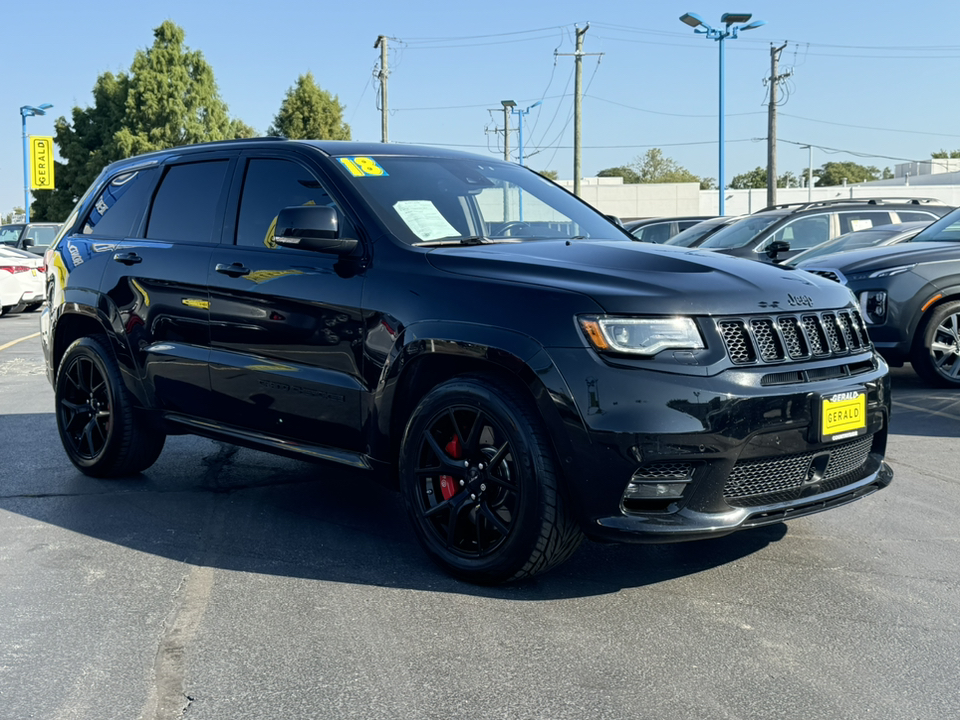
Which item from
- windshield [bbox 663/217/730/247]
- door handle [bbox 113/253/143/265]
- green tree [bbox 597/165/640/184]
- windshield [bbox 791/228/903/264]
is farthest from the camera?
green tree [bbox 597/165/640/184]

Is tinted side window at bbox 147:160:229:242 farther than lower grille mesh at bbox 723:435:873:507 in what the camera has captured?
Yes

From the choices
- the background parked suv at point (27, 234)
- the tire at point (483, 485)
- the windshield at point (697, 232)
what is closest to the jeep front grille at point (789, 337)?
the tire at point (483, 485)

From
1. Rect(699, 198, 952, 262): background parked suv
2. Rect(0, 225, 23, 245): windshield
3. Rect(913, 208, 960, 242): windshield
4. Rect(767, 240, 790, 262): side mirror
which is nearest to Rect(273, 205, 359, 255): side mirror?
Rect(767, 240, 790, 262): side mirror

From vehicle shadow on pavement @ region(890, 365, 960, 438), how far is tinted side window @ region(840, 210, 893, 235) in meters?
4.18

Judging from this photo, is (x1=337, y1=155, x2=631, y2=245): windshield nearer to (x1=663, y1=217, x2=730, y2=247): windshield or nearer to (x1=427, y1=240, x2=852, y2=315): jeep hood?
(x1=427, y1=240, x2=852, y2=315): jeep hood

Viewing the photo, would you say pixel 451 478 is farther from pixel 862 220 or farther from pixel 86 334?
pixel 862 220

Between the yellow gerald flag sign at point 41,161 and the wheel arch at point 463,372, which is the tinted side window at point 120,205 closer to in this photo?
the wheel arch at point 463,372

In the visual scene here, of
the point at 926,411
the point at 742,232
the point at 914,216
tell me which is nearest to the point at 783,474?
the point at 926,411

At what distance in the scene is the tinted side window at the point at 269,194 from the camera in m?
5.00

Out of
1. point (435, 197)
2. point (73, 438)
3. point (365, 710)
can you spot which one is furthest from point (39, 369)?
point (365, 710)

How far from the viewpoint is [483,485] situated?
161 inches

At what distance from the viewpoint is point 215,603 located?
4.01 m

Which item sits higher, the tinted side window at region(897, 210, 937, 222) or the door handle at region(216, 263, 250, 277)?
the tinted side window at region(897, 210, 937, 222)

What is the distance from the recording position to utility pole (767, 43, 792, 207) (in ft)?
→ 123
